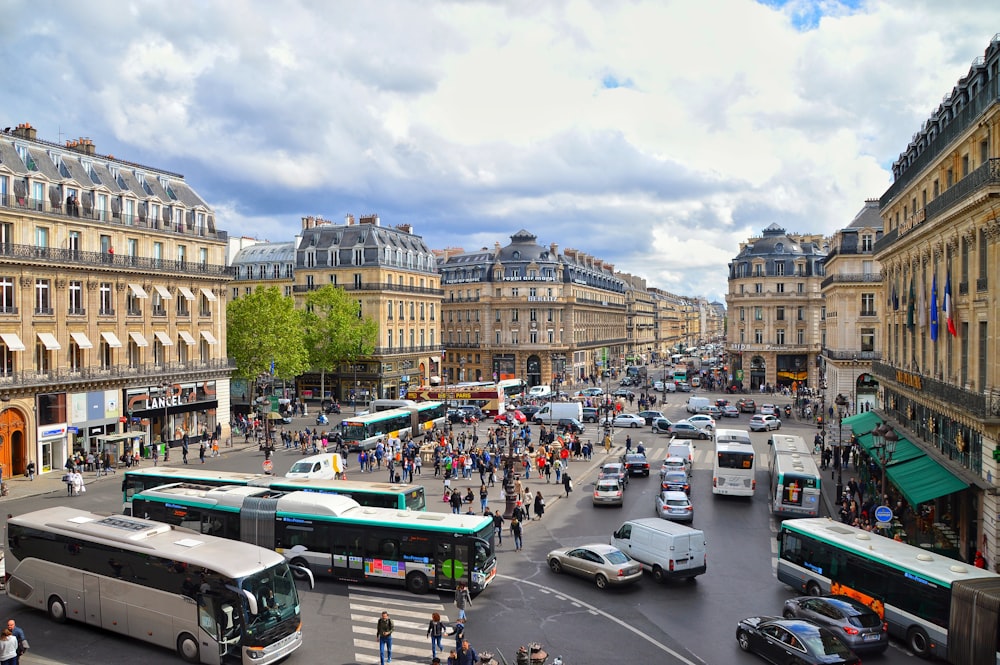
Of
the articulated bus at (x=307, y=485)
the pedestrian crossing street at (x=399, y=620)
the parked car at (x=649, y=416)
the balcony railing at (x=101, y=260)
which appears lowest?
the pedestrian crossing street at (x=399, y=620)

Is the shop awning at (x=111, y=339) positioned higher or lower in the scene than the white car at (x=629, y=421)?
higher

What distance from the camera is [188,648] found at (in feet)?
52.5

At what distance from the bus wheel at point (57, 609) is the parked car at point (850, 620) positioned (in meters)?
16.9

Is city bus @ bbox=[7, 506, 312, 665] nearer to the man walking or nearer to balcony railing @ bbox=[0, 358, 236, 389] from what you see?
the man walking

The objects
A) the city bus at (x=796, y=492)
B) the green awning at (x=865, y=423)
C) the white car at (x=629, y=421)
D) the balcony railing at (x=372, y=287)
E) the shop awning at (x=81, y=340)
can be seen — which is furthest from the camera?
the balcony railing at (x=372, y=287)

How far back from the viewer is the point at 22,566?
742 inches

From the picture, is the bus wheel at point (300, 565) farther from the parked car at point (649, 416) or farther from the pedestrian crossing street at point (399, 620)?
the parked car at point (649, 416)

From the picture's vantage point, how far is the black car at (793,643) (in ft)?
48.2

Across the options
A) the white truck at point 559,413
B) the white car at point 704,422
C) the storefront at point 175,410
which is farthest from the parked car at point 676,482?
the storefront at point 175,410

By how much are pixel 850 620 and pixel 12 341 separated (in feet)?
123

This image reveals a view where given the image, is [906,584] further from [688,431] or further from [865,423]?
[688,431]

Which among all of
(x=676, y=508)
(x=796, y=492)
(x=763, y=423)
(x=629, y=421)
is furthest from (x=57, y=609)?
(x=763, y=423)

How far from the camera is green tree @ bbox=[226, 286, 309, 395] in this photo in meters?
53.3

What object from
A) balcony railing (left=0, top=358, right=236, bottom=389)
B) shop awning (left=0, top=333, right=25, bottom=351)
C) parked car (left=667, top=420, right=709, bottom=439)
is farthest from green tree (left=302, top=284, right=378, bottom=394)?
parked car (left=667, top=420, right=709, bottom=439)
